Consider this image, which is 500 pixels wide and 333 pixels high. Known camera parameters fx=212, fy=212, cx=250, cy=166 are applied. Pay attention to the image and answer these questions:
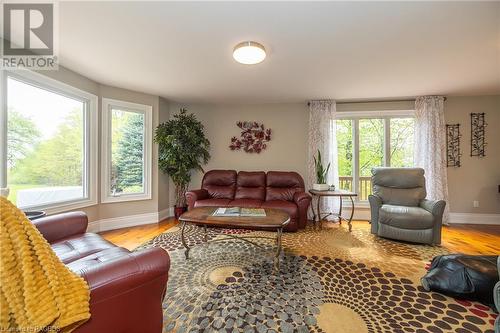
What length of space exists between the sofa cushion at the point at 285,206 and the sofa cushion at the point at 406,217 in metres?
1.16

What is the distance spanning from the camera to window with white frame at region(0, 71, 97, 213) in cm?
226

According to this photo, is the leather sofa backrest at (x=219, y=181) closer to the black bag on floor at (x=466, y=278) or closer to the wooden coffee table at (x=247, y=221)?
the wooden coffee table at (x=247, y=221)

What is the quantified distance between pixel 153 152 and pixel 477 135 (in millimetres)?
5795

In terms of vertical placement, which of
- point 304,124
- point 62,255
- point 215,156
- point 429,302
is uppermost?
point 304,124

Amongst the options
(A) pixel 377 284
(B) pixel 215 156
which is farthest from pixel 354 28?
(B) pixel 215 156

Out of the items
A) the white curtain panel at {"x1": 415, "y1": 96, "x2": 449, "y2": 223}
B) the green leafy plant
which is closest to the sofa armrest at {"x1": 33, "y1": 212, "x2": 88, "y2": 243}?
the green leafy plant

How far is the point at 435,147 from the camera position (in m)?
3.68

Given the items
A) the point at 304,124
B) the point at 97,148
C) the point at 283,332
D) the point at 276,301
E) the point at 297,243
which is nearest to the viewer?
the point at 283,332

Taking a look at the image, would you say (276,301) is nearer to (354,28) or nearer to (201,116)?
(354,28)

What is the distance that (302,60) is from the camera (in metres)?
2.47

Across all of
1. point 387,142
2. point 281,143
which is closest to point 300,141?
point 281,143

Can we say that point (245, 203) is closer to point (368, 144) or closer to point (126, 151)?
point (126, 151)

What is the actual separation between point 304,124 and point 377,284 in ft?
9.85

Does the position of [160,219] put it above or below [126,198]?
below
